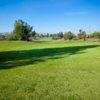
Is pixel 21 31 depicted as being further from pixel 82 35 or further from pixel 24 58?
pixel 24 58

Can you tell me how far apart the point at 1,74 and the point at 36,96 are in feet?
12.9

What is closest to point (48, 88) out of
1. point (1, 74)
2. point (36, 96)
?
point (36, 96)

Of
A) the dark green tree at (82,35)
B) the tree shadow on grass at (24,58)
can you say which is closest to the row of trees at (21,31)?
the dark green tree at (82,35)

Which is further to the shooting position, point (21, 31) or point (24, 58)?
point (21, 31)

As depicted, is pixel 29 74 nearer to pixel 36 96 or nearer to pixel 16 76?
pixel 16 76

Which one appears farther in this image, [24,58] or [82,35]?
[82,35]

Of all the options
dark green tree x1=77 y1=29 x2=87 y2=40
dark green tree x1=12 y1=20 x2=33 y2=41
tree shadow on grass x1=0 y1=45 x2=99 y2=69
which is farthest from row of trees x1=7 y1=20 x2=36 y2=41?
tree shadow on grass x1=0 y1=45 x2=99 y2=69

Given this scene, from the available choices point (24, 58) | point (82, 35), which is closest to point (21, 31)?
point (82, 35)

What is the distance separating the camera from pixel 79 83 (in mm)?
7672

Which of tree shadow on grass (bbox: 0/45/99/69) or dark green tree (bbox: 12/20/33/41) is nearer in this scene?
tree shadow on grass (bbox: 0/45/99/69)

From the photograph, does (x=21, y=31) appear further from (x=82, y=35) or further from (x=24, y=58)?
(x=24, y=58)

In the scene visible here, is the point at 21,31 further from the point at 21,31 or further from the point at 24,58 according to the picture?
the point at 24,58

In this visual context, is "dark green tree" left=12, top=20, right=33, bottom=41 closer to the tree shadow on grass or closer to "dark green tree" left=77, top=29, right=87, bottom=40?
"dark green tree" left=77, top=29, right=87, bottom=40

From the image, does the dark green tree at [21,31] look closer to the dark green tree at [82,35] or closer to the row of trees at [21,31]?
the row of trees at [21,31]
